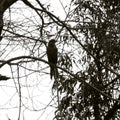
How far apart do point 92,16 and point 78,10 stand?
0.27 metres

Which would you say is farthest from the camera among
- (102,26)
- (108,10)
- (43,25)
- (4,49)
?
(108,10)

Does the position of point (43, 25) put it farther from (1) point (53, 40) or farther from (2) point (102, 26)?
(2) point (102, 26)

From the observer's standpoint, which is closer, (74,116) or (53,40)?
(53,40)

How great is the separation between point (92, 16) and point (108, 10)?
0.77ft

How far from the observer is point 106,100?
533 cm

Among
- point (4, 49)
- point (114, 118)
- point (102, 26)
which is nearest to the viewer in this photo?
point (4, 49)

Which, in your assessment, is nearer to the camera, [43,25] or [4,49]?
[4,49]

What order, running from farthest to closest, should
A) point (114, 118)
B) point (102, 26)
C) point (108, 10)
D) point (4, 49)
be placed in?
point (114, 118) < point (108, 10) < point (102, 26) < point (4, 49)

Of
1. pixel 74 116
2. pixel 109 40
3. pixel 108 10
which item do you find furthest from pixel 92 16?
pixel 74 116

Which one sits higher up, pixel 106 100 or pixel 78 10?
pixel 78 10

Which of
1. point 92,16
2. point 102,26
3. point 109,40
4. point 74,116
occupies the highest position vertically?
point 92,16

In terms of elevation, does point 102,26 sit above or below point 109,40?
above

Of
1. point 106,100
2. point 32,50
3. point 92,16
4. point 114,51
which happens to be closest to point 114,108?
point 106,100

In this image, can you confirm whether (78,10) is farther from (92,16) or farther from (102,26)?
(102,26)
